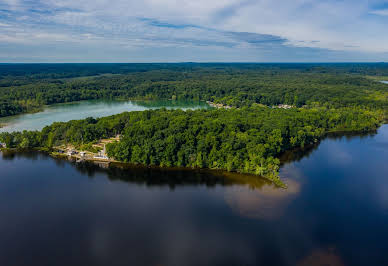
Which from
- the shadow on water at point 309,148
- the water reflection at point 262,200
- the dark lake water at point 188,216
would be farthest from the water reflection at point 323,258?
the shadow on water at point 309,148

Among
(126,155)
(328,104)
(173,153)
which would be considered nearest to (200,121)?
(173,153)

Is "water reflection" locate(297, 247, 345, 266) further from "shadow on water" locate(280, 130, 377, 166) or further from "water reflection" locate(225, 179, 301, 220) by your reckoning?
"shadow on water" locate(280, 130, 377, 166)

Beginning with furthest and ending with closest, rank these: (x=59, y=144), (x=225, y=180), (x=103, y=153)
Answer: (x=59, y=144), (x=103, y=153), (x=225, y=180)

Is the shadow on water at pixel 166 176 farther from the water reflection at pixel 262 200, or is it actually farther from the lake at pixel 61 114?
the lake at pixel 61 114

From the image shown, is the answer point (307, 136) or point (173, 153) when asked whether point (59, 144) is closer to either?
point (173, 153)

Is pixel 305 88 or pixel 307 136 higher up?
pixel 305 88

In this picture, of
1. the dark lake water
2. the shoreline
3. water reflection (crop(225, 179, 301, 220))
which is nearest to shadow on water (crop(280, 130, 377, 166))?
the dark lake water
